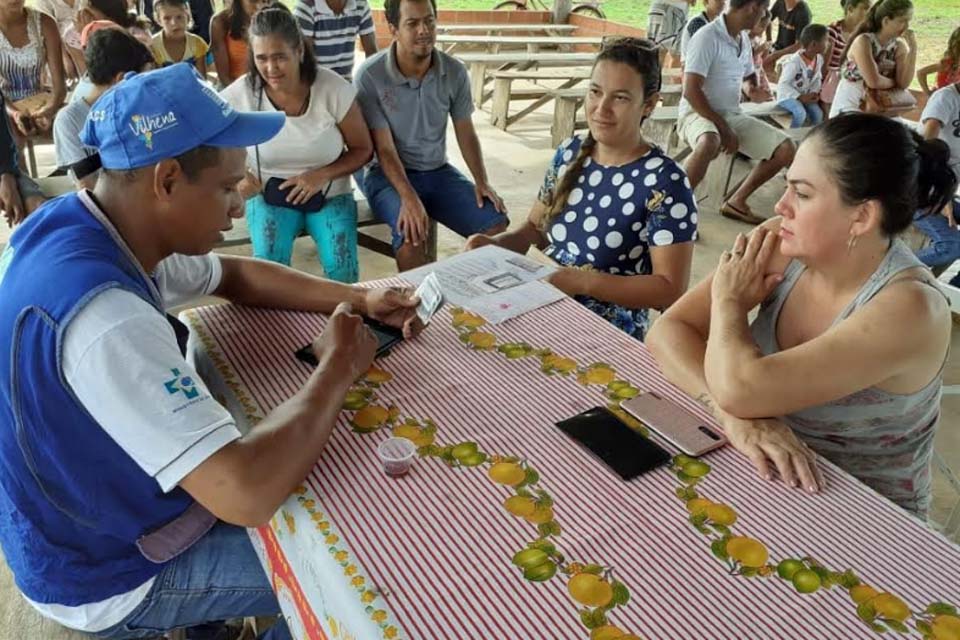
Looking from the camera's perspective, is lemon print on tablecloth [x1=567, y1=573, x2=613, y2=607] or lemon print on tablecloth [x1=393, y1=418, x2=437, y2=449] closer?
lemon print on tablecloth [x1=567, y1=573, x2=613, y2=607]

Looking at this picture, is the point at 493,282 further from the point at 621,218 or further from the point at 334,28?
the point at 334,28

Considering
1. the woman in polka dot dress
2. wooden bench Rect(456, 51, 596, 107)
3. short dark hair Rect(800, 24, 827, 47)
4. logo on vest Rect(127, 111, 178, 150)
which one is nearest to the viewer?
logo on vest Rect(127, 111, 178, 150)

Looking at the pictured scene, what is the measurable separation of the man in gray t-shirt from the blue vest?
6.80 ft

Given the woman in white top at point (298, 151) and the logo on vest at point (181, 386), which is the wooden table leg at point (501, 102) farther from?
the logo on vest at point (181, 386)

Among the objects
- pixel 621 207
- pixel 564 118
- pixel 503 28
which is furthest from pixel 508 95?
pixel 621 207

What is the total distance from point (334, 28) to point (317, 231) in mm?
1718

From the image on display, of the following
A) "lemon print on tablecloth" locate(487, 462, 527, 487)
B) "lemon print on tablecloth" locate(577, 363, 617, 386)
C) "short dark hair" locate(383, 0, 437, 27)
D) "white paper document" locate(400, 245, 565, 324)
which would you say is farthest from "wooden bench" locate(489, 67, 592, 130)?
"lemon print on tablecloth" locate(487, 462, 527, 487)

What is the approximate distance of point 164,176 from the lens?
1.17m

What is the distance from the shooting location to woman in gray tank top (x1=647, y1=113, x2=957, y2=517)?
130 cm

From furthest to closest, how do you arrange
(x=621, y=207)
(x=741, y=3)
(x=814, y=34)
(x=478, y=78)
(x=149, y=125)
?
1. (x=478, y=78)
2. (x=814, y=34)
3. (x=741, y=3)
4. (x=621, y=207)
5. (x=149, y=125)

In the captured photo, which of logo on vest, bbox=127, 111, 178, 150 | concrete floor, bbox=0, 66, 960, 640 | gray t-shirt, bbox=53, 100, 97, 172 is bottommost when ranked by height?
concrete floor, bbox=0, 66, 960, 640

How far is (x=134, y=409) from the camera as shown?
99cm

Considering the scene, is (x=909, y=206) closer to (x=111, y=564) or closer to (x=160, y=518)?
(x=160, y=518)

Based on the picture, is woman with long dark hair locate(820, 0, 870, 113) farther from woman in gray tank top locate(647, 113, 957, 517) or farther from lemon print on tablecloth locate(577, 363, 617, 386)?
lemon print on tablecloth locate(577, 363, 617, 386)
